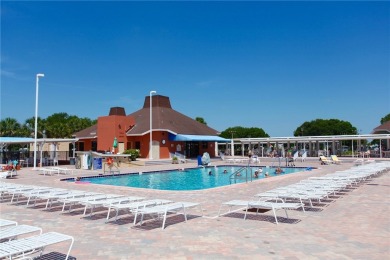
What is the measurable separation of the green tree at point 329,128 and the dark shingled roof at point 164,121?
39.4m

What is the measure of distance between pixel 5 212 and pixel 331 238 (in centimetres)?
786

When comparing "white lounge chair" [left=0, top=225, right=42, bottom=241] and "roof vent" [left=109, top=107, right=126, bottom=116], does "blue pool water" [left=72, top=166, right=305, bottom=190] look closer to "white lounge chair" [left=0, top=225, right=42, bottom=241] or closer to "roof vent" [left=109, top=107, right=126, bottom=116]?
"white lounge chair" [left=0, top=225, right=42, bottom=241]

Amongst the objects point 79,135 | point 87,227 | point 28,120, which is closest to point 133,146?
point 79,135

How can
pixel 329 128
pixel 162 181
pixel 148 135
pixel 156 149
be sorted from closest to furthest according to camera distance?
pixel 162 181 < pixel 156 149 < pixel 148 135 < pixel 329 128

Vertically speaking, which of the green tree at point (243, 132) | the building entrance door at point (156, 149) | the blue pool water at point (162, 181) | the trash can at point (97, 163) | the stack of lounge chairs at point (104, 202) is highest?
the green tree at point (243, 132)

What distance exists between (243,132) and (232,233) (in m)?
73.0

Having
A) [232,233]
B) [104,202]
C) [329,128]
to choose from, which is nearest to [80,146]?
[104,202]

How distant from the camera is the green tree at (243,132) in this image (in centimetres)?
7712

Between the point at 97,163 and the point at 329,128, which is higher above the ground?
the point at 329,128

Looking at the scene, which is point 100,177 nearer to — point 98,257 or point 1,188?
point 1,188

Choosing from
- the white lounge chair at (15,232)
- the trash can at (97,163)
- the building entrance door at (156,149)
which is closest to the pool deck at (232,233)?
the white lounge chair at (15,232)

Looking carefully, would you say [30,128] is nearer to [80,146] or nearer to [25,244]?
[80,146]

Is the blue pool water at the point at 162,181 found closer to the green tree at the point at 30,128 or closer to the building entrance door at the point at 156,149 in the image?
the building entrance door at the point at 156,149

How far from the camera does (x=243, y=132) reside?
258ft
